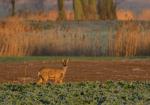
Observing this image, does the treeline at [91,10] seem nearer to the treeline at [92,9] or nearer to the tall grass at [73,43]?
the treeline at [92,9]

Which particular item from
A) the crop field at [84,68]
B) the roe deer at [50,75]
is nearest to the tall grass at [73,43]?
the crop field at [84,68]

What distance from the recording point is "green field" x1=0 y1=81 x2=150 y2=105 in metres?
16.3

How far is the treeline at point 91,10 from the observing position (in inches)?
1998

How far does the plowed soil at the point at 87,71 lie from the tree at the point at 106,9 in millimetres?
26361

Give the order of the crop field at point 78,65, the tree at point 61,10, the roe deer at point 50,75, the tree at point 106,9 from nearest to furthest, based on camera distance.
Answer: the crop field at point 78,65 < the roe deer at point 50,75 < the tree at point 106,9 < the tree at point 61,10

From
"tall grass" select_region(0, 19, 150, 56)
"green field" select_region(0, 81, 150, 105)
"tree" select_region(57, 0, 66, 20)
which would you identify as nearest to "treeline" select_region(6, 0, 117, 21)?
"tree" select_region(57, 0, 66, 20)

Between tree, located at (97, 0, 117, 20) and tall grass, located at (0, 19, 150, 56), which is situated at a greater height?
tree, located at (97, 0, 117, 20)

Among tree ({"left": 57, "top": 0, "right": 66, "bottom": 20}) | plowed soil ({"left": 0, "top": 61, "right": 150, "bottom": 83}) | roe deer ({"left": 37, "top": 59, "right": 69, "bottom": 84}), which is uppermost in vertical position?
tree ({"left": 57, "top": 0, "right": 66, "bottom": 20})

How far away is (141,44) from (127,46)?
0.70m

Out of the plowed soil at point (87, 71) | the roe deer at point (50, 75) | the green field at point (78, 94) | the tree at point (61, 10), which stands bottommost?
the plowed soil at point (87, 71)

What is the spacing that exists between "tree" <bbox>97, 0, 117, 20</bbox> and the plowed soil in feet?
86.5

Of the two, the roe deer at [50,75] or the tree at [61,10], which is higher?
the tree at [61,10]

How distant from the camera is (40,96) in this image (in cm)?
1723

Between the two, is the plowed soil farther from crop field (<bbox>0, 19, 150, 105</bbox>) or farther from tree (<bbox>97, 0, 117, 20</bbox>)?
tree (<bbox>97, 0, 117, 20</bbox>)
